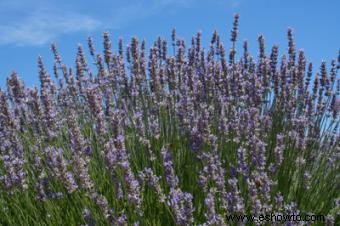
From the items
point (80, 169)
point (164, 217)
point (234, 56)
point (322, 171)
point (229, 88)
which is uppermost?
point (234, 56)

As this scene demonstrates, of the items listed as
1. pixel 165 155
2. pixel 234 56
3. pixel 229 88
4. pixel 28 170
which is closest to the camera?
pixel 165 155

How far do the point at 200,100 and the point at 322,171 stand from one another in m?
1.25

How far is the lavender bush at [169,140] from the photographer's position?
3184mm

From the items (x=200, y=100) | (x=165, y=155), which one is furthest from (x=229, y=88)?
(x=165, y=155)

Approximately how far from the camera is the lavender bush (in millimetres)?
3184

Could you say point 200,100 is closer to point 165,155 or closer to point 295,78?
point 295,78

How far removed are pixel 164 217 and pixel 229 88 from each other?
6.10 feet

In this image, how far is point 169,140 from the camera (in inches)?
181

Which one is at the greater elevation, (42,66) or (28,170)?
(42,66)

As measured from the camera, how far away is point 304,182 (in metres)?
3.98

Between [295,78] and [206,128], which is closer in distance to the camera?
[206,128]

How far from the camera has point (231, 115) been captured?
475 centimetres

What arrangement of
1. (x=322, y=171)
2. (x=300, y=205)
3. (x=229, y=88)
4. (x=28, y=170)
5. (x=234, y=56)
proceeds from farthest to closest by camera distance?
(x=234, y=56) → (x=229, y=88) → (x=322, y=171) → (x=28, y=170) → (x=300, y=205)

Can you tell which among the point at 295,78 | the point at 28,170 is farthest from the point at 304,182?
the point at 28,170
